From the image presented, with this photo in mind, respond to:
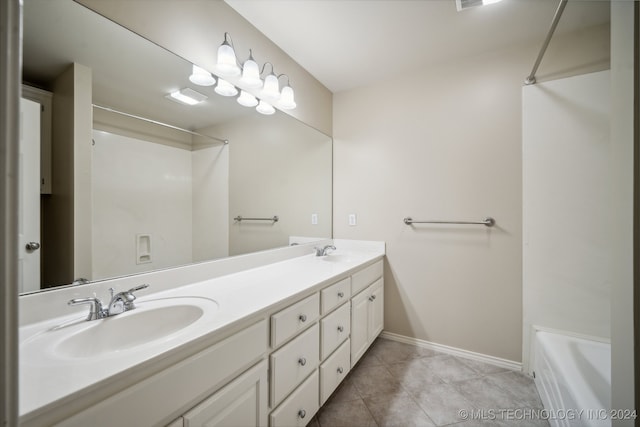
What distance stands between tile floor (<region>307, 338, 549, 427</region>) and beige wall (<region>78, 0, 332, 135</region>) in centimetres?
202

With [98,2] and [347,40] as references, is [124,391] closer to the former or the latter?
[98,2]

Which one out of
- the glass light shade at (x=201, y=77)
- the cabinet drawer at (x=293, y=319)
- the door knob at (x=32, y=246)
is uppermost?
the glass light shade at (x=201, y=77)

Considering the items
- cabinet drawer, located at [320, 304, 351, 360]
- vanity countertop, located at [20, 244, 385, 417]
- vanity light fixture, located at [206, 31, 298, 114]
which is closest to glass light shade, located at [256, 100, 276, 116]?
vanity light fixture, located at [206, 31, 298, 114]

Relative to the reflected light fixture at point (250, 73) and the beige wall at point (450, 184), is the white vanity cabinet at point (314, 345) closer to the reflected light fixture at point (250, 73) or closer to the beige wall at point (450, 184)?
the beige wall at point (450, 184)

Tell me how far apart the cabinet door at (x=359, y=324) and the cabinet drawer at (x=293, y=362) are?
1.47ft

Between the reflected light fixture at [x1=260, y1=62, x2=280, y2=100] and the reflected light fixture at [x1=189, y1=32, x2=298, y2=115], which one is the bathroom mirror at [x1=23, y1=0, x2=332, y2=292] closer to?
the reflected light fixture at [x1=189, y1=32, x2=298, y2=115]

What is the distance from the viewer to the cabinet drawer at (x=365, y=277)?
5.74ft

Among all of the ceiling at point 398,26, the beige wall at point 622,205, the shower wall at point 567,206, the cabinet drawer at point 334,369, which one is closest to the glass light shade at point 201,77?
the ceiling at point 398,26

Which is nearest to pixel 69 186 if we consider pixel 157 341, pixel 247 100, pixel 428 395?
pixel 157 341

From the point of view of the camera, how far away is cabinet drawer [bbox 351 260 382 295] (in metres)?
1.75

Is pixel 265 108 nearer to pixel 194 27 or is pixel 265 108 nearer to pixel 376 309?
pixel 194 27

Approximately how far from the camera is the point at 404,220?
220 cm

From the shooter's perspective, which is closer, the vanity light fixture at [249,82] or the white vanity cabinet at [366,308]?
the vanity light fixture at [249,82]

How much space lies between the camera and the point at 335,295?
1.50m
